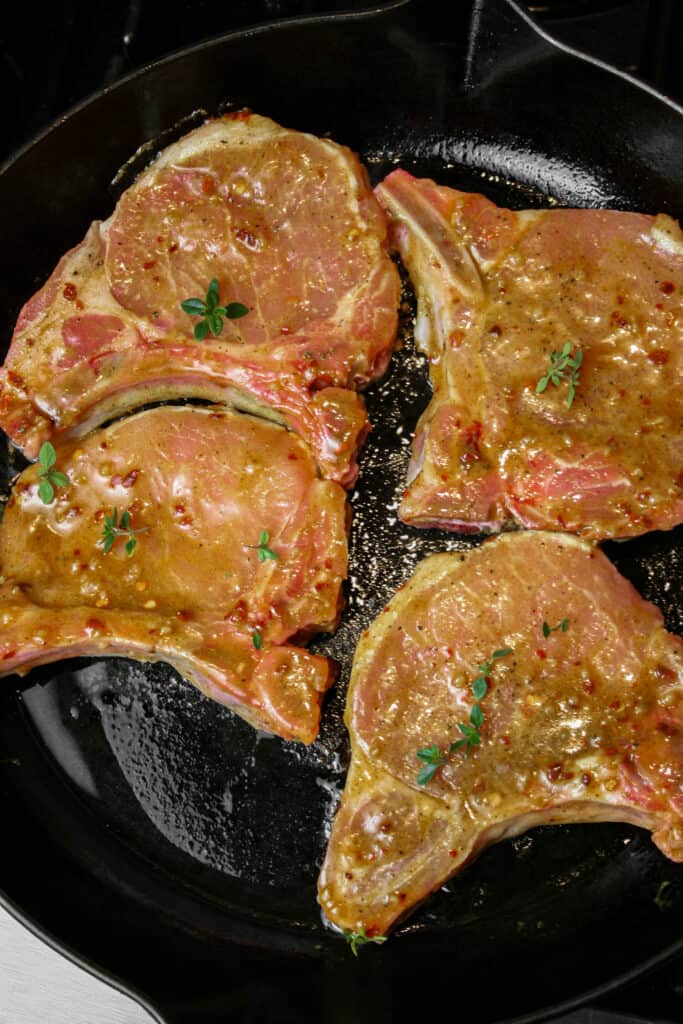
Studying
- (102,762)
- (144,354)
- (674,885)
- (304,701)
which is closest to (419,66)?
(144,354)

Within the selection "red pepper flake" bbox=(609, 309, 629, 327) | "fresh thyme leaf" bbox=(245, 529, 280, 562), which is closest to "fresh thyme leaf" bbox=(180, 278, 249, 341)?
"fresh thyme leaf" bbox=(245, 529, 280, 562)

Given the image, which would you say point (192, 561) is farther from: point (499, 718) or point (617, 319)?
point (617, 319)

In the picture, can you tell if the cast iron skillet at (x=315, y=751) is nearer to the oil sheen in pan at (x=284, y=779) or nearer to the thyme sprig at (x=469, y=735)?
the oil sheen in pan at (x=284, y=779)

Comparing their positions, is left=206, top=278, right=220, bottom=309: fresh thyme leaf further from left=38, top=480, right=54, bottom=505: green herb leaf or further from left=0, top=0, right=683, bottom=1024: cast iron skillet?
left=38, top=480, right=54, bottom=505: green herb leaf

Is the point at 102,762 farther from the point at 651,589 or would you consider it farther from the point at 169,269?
the point at 651,589

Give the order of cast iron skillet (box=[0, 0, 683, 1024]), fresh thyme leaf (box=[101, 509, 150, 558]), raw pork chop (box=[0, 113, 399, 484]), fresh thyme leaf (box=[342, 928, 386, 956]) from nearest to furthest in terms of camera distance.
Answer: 1. fresh thyme leaf (box=[342, 928, 386, 956])
2. cast iron skillet (box=[0, 0, 683, 1024])
3. fresh thyme leaf (box=[101, 509, 150, 558])
4. raw pork chop (box=[0, 113, 399, 484])

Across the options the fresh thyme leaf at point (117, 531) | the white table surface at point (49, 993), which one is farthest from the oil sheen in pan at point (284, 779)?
the white table surface at point (49, 993)

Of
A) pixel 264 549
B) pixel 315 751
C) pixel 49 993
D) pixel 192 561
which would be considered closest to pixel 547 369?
pixel 264 549
